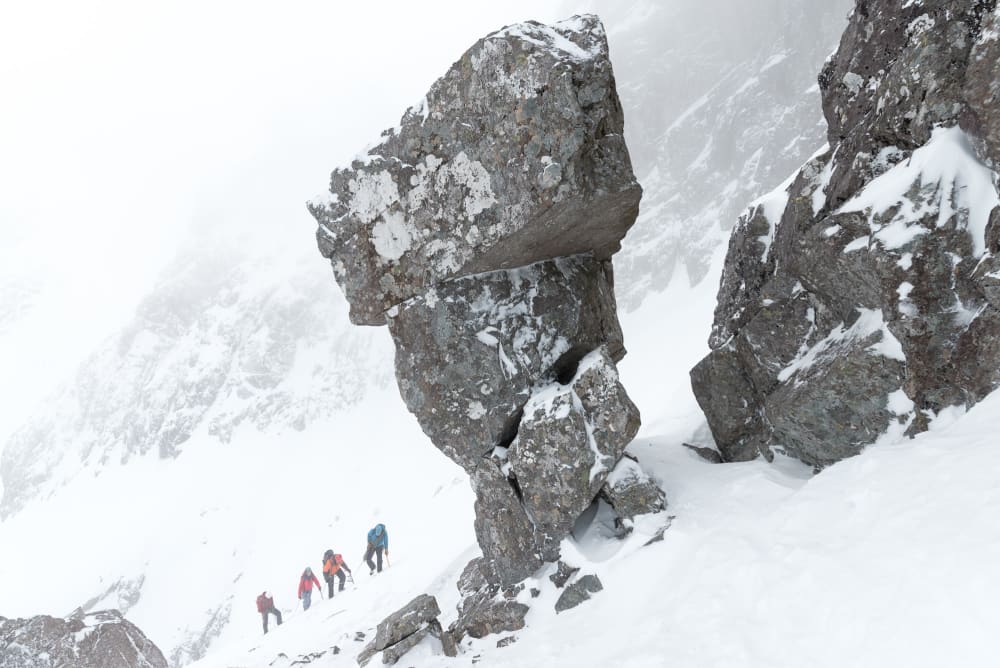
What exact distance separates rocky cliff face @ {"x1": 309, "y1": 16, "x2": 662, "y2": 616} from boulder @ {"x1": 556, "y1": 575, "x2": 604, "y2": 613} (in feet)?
3.80

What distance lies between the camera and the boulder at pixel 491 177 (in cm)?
956

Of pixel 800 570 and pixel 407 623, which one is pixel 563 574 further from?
pixel 800 570

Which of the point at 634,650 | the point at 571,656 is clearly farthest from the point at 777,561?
the point at 571,656

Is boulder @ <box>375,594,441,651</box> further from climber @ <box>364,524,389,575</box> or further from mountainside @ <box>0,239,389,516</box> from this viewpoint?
mountainside @ <box>0,239,389,516</box>

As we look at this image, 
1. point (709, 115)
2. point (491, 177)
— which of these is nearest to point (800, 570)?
point (491, 177)

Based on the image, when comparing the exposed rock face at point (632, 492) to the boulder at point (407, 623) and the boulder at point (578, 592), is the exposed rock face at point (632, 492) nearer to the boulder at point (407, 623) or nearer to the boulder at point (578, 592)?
the boulder at point (578, 592)

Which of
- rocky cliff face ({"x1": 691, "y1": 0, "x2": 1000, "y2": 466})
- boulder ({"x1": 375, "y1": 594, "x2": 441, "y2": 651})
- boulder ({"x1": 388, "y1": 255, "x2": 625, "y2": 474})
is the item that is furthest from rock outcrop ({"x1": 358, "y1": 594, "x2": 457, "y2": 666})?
rocky cliff face ({"x1": 691, "y1": 0, "x2": 1000, "y2": 466})

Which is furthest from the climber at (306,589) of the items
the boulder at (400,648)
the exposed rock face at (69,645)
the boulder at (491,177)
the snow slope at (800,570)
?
the boulder at (491,177)

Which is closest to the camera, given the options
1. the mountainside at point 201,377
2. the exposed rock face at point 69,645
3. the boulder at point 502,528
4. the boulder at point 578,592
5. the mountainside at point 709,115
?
the boulder at point 578,592

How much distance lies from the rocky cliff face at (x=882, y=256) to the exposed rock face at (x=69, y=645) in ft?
65.4

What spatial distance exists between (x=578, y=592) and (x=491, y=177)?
7593mm

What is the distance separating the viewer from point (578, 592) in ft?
29.6

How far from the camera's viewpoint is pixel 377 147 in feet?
37.5

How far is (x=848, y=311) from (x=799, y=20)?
87.6 meters
